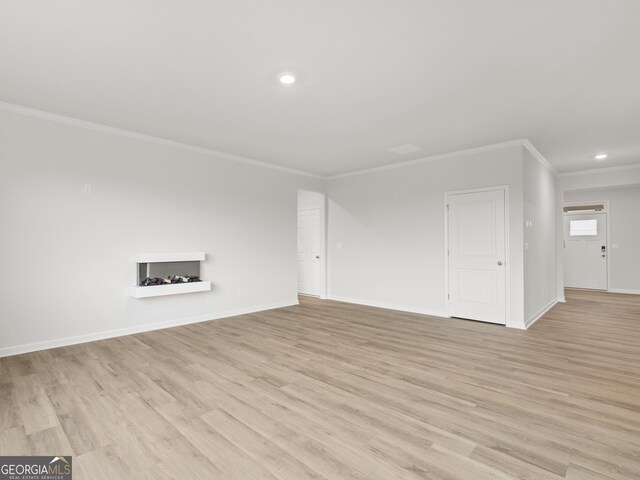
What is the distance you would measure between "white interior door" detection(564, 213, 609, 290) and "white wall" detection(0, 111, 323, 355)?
833 centimetres

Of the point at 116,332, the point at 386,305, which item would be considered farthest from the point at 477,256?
the point at 116,332

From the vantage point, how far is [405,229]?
20.6 ft

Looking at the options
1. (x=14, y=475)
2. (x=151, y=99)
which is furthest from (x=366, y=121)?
(x=14, y=475)

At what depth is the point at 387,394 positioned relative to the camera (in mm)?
2775

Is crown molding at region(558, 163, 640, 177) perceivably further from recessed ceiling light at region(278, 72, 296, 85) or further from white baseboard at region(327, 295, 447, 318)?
recessed ceiling light at region(278, 72, 296, 85)

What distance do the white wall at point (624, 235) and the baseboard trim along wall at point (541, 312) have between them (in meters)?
2.26

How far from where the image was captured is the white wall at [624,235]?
7.90 meters

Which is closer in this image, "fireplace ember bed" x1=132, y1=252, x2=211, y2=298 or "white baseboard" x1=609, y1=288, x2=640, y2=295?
"fireplace ember bed" x1=132, y1=252, x2=211, y2=298

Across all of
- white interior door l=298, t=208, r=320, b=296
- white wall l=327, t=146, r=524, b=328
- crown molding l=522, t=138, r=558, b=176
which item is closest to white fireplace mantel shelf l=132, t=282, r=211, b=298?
white wall l=327, t=146, r=524, b=328

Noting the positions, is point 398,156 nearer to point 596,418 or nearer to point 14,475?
point 596,418

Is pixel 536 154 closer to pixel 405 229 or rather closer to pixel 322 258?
pixel 405 229

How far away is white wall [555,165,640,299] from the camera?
671 centimetres

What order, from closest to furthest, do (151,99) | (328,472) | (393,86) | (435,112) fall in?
(328,472) < (393,86) < (151,99) < (435,112)

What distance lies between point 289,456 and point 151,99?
Answer: 3585 millimetres
